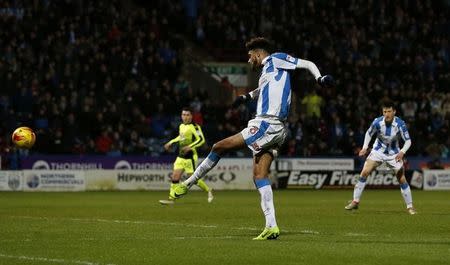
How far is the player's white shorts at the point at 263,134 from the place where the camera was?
14453 millimetres

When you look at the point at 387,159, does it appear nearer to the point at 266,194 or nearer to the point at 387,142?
the point at 387,142

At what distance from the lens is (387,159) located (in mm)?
23875

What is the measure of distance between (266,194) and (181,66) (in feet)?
88.1

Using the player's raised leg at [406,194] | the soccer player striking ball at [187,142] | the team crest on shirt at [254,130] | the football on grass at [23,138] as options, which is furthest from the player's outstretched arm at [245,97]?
the soccer player striking ball at [187,142]

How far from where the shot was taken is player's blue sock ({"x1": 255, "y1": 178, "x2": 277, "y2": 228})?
14234mm

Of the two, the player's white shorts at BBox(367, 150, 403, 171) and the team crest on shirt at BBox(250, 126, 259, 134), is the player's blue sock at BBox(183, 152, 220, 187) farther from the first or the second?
the player's white shorts at BBox(367, 150, 403, 171)

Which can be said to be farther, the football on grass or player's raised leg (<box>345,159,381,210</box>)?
player's raised leg (<box>345,159,381,210</box>)

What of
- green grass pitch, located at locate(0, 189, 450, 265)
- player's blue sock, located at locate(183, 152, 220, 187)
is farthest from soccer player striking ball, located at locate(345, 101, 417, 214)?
player's blue sock, located at locate(183, 152, 220, 187)

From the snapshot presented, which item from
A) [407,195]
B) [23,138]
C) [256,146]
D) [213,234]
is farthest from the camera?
[407,195]

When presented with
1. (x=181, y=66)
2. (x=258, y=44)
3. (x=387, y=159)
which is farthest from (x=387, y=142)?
(x=181, y=66)

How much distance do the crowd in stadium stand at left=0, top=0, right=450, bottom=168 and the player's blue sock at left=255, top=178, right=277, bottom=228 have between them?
21.7m

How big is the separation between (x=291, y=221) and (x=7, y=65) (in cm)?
1960

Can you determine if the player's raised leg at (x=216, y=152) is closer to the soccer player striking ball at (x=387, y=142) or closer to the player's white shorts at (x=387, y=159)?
the soccer player striking ball at (x=387, y=142)

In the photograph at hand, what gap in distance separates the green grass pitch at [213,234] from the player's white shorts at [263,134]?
1361mm
